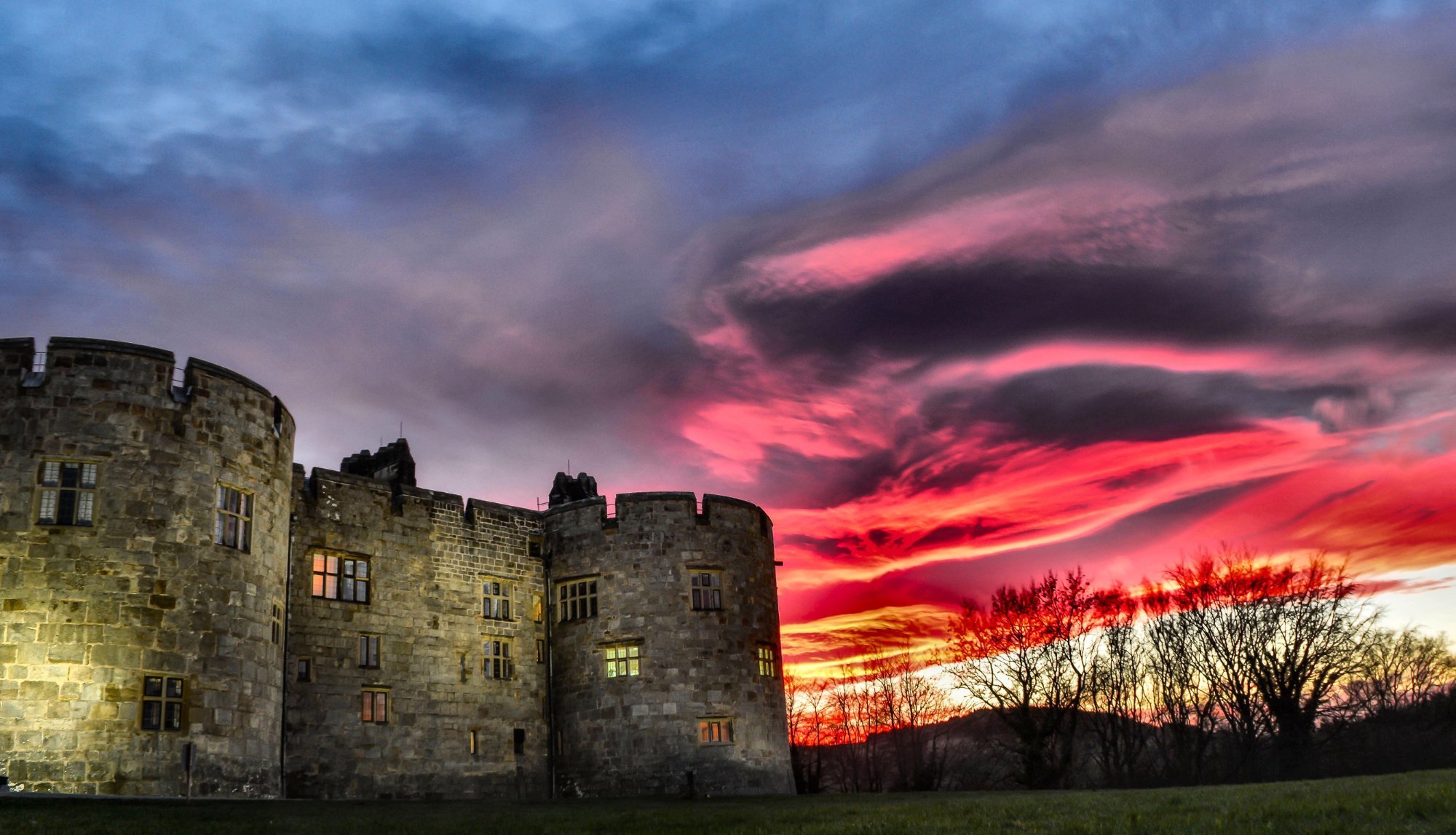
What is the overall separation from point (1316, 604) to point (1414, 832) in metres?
56.4

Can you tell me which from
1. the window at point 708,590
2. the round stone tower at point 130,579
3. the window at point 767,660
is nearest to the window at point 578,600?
the window at point 708,590

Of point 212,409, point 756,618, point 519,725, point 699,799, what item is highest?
Result: point 212,409

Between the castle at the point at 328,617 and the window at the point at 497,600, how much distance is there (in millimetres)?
94

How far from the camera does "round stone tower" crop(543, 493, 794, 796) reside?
35.2 meters

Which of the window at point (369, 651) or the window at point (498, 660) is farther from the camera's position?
the window at point (498, 660)

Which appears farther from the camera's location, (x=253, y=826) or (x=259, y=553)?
(x=259, y=553)

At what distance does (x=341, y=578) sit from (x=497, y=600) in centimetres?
602

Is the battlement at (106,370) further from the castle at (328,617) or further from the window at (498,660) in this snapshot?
the window at (498,660)

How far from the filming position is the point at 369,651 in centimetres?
3159

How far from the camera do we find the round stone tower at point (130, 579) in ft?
71.4

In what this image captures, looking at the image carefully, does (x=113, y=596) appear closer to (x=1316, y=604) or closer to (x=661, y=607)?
(x=661, y=607)

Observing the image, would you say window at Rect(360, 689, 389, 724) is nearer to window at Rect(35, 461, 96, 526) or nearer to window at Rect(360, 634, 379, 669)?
window at Rect(360, 634, 379, 669)

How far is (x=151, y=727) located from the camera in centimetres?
2267

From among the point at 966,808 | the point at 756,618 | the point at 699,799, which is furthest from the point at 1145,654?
the point at 966,808
